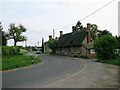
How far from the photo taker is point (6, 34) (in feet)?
323

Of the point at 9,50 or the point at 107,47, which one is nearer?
the point at 107,47

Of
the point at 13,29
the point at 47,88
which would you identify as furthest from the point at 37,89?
the point at 13,29

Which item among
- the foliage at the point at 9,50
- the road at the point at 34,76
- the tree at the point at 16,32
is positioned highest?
the tree at the point at 16,32

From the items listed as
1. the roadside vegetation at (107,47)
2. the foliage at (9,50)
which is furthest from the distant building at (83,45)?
the foliage at (9,50)

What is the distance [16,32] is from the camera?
→ 96438 millimetres

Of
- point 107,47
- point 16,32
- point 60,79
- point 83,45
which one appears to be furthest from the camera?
point 16,32

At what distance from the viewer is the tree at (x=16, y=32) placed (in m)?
94.9

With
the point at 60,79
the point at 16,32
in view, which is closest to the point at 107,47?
the point at 60,79

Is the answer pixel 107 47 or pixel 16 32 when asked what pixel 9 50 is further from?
pixel 16 32

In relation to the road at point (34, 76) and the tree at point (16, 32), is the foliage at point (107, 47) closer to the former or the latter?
the road at point (34, 76)

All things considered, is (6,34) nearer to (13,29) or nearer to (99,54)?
(13,29)

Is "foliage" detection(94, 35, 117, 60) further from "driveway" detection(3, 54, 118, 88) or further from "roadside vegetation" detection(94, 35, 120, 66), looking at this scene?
"driveway" detection(3, 54, 118, 88)

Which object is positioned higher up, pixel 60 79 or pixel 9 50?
pixel 9 50

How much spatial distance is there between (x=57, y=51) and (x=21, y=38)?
1536 cm
